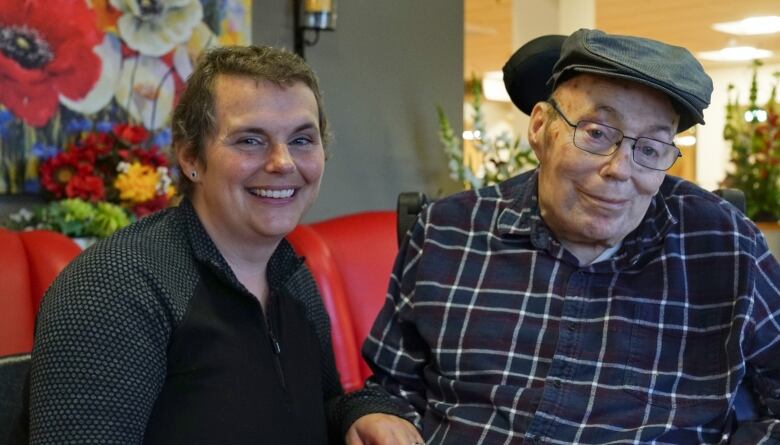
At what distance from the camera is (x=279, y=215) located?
149cm

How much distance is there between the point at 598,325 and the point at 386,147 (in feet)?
7.84

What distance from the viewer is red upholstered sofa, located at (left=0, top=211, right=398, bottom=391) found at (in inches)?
86.1

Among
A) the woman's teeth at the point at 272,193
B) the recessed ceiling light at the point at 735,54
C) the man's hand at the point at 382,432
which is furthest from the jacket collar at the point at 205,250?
the recessed ceiling light at the point at 735,54

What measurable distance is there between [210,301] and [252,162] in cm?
22

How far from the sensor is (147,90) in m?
3.10

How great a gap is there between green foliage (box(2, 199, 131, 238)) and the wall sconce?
1.13 meters

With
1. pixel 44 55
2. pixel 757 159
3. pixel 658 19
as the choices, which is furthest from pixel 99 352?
pixel 658 19

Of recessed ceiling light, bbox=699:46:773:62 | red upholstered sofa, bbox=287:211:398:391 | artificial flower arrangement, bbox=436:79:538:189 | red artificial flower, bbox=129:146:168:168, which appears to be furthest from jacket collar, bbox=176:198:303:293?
recessed ceiling light, bbox=699:46:773:62

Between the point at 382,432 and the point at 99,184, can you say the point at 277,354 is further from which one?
the point at 99,184

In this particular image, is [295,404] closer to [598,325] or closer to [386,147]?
[598,325]

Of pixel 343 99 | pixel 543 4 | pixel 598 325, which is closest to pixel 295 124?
pixel 598 325

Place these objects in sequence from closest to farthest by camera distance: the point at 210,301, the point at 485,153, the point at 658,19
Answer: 1. the point at 210,301
2. the point at 485,153
3. the point at 658,19

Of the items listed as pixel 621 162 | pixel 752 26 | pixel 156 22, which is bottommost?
→ pixel 621 162

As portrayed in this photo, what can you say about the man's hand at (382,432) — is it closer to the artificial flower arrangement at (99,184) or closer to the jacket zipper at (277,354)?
the jacket zipper at (277,354)
